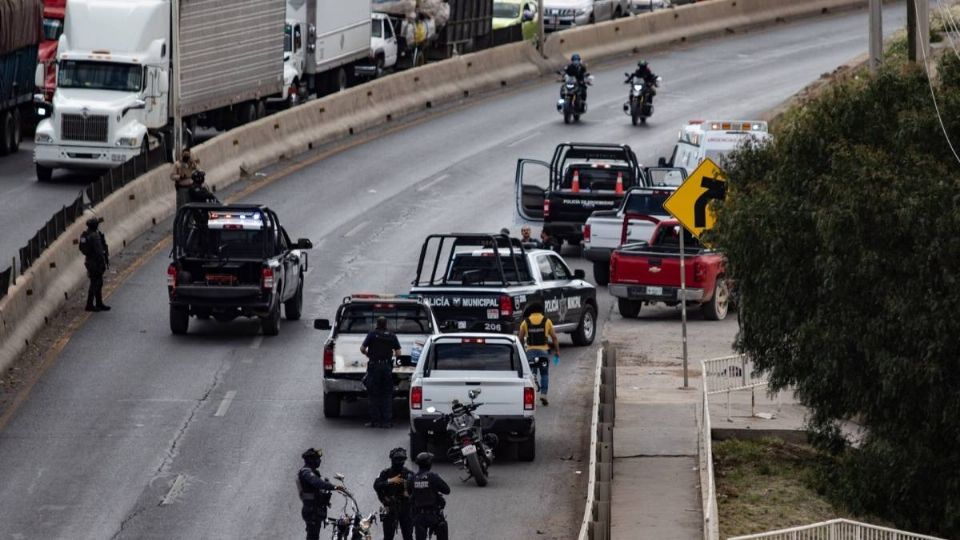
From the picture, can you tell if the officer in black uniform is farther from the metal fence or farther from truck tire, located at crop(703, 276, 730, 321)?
truck tire, located at crop(703, 276, 730, 321)

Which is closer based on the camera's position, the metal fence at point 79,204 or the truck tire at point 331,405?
the truck tire at point 331,405

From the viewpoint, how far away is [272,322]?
32.0 metres

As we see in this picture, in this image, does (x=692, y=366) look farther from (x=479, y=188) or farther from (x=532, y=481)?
(x=479, y=188)

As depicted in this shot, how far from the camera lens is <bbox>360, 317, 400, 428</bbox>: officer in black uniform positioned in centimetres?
2616

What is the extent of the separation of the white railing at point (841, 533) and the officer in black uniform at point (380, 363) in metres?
7.02

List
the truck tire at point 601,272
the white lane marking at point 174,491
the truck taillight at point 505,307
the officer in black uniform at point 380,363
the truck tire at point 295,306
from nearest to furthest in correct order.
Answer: the white lane marking at point 174,491 < the officer in black uniform at point 380,363 < the truck taillight at point 505,307 < the truck tire at point 295,306 < the truck tire at point 601,272

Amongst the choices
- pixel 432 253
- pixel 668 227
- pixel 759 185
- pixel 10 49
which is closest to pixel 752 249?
pixel 759 185

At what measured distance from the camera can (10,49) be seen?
46.9 m

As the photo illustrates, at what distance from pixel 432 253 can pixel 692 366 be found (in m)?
8.99

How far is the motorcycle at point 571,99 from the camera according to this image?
5169cm

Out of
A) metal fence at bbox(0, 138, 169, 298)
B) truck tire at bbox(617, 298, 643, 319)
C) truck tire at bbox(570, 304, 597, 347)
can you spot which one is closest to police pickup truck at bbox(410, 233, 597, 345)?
truck tire at bbox(570, 304, 597, 347)

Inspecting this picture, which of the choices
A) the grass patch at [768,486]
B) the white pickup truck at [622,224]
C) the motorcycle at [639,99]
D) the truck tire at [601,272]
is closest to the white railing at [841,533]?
the grass patch at [768,486]

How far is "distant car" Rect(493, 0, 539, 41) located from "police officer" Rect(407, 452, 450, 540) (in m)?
47.7

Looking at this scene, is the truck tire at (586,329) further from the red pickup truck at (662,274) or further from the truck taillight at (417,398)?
the truck taillight at (417,398)
